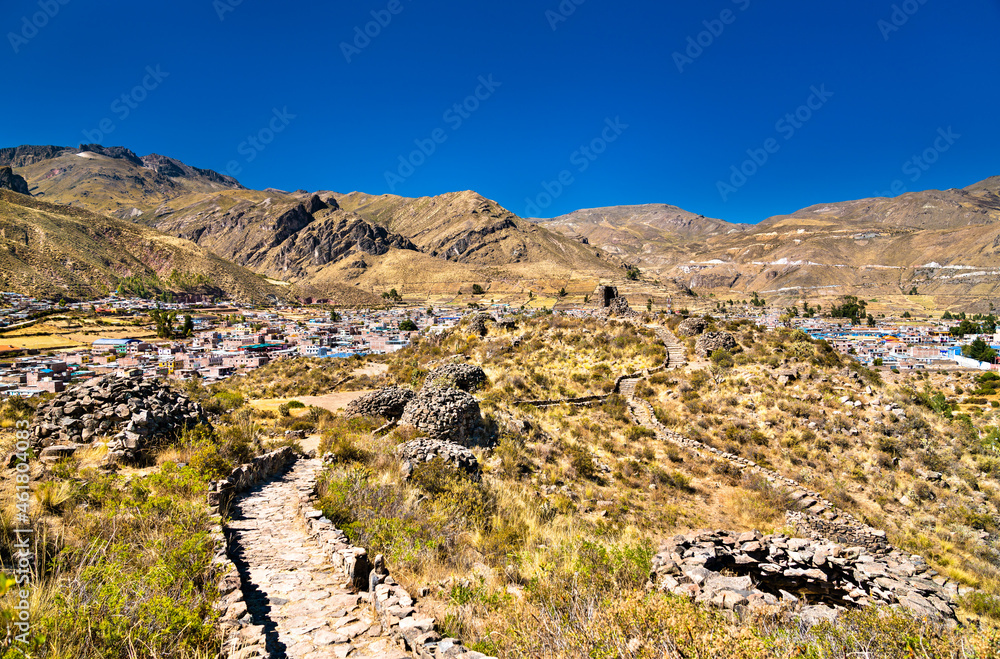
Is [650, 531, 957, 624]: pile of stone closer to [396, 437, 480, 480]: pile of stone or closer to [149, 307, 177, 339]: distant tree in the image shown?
[396, 437, 480, 480]: pile of stone

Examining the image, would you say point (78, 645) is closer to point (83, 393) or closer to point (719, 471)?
point (83, 393)

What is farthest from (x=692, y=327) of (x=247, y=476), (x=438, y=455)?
(x=247, y=476)

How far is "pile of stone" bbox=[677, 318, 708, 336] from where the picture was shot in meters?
26.5

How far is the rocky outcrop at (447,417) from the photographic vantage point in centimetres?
1315

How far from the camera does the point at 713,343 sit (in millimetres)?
23938

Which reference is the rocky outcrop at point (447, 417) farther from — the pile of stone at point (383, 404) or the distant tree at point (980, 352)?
the distant tree at point (980, 352)

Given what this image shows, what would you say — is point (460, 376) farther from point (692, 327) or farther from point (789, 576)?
point (692, 327)

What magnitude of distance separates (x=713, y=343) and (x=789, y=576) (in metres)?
18.4

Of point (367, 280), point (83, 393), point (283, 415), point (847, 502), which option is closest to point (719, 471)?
point (847, 502)

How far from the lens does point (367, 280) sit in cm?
17350

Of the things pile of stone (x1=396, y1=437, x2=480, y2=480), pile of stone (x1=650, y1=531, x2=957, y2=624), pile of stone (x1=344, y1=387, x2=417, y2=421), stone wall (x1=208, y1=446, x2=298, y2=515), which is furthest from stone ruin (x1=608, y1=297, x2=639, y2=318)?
stone wall (x1=208, y1=446, x2=298, y2=515)

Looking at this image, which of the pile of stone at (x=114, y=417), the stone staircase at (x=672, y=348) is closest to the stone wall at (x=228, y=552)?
the pile of stone at (x=114, y=417)

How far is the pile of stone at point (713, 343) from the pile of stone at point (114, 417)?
23.1 meters

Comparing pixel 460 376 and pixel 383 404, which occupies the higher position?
pixel 460 376
